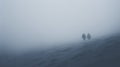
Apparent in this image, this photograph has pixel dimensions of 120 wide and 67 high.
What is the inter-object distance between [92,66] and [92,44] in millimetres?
330

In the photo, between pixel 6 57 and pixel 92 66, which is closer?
pixel 92 66

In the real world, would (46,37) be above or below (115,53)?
above

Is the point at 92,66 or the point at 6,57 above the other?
the point at 6,57

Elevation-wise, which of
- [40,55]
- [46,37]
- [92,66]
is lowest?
[92,66]

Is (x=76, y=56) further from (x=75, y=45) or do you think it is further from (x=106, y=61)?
(x=106, y=61)

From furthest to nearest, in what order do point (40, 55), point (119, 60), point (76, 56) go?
1. point (40, 55)
2. point (76, 56)
3. point (119, 60)

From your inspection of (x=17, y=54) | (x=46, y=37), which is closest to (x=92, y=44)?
(x=46, y=37)

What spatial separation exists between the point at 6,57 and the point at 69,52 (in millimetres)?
700

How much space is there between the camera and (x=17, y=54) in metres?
2.31

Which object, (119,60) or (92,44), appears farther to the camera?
(92,44)

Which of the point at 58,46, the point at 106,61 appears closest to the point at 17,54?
the point at 58,46

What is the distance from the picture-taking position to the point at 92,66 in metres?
1.91

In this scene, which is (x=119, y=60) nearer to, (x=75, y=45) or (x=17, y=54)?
(x=75, y=45)

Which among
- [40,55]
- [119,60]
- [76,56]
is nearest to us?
[119,60]
